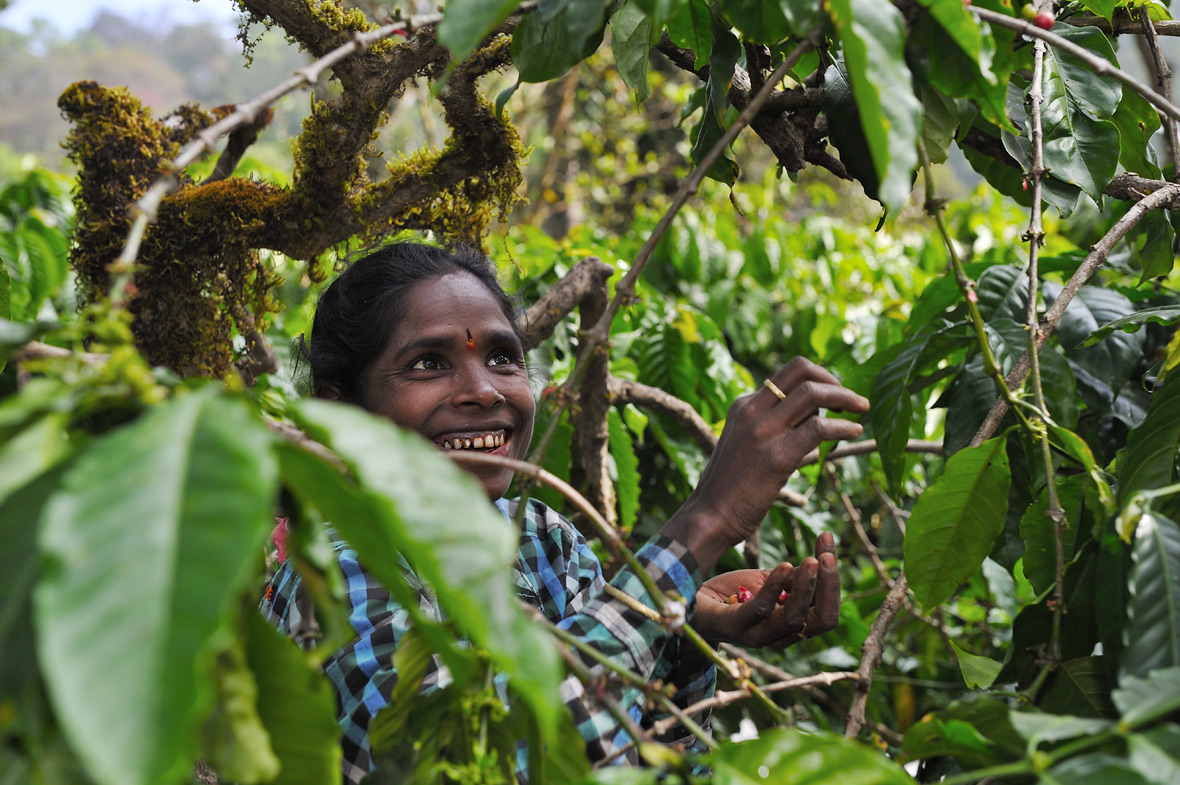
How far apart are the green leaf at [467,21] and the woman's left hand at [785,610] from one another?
0.82 meters

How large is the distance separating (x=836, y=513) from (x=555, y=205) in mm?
3737

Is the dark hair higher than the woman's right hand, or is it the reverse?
the dark hair

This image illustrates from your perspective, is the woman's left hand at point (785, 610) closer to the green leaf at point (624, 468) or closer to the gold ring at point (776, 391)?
the gold ring at point (776, 391)

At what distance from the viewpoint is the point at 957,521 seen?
44.6 inches

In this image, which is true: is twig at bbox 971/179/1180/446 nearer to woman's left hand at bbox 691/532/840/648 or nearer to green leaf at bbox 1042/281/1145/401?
woman's left hand at bbox 691/532/840/648

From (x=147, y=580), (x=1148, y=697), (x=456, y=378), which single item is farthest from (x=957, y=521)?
(x=147, y=580)

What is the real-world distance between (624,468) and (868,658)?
1.20 m

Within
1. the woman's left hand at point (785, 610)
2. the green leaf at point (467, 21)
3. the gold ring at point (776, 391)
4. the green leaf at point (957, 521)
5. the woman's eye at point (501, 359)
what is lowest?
the woman's left hand at point (785, 610)

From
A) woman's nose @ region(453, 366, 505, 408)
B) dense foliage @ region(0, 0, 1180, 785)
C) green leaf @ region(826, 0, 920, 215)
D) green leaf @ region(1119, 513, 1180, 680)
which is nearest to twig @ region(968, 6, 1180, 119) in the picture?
dense foliage @ region(0, 0, 1180, 785)

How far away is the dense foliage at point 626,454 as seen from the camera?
49 centimetres

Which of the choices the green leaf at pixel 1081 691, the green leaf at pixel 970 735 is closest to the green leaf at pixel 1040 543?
the green leaf at pixel 1081 691

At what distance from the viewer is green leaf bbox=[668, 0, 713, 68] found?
1.25m

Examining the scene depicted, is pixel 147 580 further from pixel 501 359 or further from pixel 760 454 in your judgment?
pixel 501 359

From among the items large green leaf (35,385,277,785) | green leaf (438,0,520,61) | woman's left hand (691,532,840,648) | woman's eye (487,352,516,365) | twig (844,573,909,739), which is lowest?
woman's left hand (691,532,840,648)
